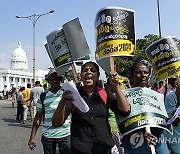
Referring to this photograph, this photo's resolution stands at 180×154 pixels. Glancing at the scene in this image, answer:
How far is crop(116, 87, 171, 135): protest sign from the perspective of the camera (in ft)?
10.6

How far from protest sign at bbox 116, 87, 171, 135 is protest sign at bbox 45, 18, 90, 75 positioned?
71cm

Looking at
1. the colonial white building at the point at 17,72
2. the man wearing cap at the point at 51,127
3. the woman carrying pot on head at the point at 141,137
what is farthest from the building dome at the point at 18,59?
the woman carrying pot on head at the point at 141,137

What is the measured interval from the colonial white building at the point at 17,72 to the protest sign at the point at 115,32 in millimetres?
93525

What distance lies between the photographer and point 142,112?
3.24 meters

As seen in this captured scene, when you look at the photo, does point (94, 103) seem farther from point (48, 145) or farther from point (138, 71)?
point (48, 145)

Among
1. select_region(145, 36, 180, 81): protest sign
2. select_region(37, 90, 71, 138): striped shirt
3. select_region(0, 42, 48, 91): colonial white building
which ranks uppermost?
select_region(0, 42, 48, 91): colonial white building

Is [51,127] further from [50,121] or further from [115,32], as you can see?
[115,32]

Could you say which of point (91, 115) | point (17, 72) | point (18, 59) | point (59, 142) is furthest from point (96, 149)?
point (18, 59)

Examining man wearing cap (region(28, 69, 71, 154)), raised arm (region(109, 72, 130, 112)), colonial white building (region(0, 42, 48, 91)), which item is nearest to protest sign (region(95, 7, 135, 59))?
raised arm (region(109, 72, 130, 112))

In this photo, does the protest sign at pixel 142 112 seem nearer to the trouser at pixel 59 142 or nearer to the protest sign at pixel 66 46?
the protest sign at pixel 66 46

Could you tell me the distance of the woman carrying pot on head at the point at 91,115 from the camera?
3.01 m

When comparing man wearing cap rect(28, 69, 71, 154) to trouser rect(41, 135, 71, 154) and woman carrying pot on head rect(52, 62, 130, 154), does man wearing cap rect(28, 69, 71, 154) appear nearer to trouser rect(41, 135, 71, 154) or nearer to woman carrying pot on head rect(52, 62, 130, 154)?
trouser rect(41, 135, 71, 154)

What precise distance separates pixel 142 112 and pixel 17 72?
97.4 metres

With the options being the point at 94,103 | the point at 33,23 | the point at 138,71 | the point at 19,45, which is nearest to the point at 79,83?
the point at 94,103
